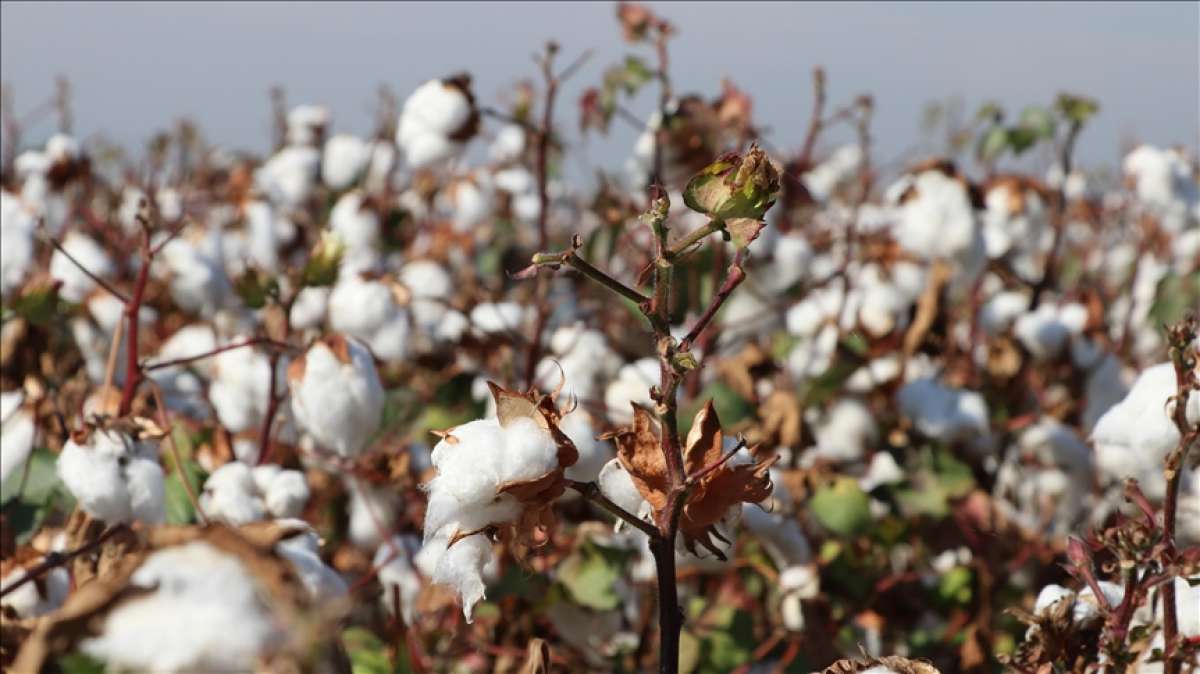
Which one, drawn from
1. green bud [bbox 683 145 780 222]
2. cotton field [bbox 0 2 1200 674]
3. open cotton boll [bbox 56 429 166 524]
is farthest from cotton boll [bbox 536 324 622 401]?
green bud [bbox 683 145 780 222]

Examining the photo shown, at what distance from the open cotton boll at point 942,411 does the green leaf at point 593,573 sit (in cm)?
59

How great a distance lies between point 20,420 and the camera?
4.70 feet

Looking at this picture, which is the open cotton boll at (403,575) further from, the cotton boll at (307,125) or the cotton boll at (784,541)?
the cotton boll at (307,125)

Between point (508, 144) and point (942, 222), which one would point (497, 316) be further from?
point (508, 144)

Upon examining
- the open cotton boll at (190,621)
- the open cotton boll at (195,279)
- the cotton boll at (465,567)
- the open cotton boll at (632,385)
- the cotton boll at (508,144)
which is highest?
the cotton boll at (508,144)

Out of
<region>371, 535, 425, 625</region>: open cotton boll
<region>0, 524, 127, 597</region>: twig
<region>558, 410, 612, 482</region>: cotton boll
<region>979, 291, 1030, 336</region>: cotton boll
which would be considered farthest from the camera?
<region>979, 291, 1030, 336</region>: cotton boll

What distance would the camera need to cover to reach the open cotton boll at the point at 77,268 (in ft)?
7.48

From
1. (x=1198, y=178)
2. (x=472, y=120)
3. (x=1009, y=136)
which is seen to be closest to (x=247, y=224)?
(x=472, y=120)

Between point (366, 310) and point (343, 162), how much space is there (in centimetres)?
174

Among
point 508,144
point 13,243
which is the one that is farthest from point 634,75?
point 508,144

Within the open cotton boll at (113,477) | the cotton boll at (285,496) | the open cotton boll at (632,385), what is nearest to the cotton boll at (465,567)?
the open cotton boll at (113,477)

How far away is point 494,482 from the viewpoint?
0.70 meters

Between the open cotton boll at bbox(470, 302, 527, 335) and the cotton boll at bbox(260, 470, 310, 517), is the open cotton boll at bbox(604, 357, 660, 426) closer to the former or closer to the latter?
the open cotton boll at bbox(470, 302, 527, 335)

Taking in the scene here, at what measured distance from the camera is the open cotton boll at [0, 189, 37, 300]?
171 centimetres
